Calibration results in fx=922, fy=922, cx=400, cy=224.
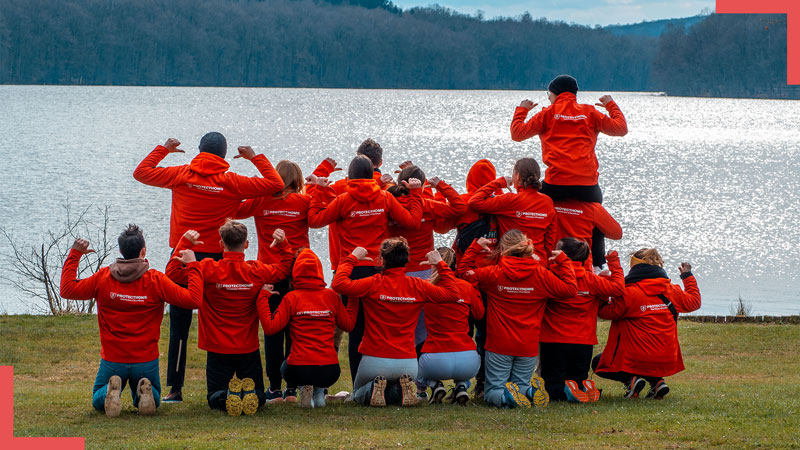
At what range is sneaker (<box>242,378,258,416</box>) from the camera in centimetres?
742

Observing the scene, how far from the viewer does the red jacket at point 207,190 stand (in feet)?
26.6

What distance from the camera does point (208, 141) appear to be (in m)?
8.28

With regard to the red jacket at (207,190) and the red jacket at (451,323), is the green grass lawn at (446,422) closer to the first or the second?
the red jacket at (451,323)

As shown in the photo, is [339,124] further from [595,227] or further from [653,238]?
[595,227]

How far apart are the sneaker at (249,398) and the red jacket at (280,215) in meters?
1.19

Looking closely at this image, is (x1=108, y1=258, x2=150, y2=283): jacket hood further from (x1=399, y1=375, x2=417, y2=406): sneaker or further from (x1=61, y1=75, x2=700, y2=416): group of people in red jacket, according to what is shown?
(x1=399, y1=375, x2=417, y2=406): sneaker

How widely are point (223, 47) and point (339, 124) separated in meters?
109

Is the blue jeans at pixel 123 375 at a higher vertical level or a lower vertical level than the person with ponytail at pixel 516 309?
lower

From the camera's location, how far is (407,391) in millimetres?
7746

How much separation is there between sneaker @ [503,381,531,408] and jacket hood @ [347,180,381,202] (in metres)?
2.03

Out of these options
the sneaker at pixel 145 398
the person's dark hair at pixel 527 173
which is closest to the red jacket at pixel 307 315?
the sneaker at pixel 145 398

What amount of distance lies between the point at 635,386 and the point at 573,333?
Answer: 2.71ft

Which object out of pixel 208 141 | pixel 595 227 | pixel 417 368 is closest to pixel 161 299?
pixel 208 141

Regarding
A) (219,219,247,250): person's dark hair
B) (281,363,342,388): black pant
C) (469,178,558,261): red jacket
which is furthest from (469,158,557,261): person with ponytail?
(219,219,247,250): person's dark hair
